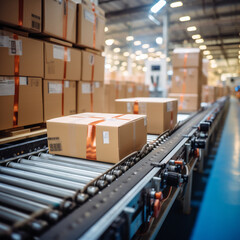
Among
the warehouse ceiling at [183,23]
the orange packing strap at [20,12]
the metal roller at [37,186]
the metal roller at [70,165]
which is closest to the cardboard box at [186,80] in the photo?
the warehouse ceiling at [183,23]

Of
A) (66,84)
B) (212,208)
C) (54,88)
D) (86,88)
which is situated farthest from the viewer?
(86,88)

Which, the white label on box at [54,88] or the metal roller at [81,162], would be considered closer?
the metal roller at [81,162]

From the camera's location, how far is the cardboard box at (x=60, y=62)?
2.23m

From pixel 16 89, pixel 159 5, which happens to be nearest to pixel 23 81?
pixel 16 89

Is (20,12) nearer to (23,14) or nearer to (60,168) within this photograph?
A: (23,14)

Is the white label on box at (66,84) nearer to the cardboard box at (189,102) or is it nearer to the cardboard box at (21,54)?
the cardboard box at (21,54)

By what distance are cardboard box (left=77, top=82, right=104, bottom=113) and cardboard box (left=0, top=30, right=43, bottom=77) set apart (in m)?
0.65

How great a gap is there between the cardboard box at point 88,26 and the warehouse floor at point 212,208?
2.23 m

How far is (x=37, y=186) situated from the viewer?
1.09m

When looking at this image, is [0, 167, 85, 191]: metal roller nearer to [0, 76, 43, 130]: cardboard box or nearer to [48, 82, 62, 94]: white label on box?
[0, 76, 43, 130]: cardboard box

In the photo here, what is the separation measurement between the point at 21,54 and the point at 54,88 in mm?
500

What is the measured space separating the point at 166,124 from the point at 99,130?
40.6 inches

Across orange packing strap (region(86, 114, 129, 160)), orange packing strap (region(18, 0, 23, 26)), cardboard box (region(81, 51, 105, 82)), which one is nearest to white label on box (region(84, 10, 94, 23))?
cardboard box (region(81, 51, 105, 82))

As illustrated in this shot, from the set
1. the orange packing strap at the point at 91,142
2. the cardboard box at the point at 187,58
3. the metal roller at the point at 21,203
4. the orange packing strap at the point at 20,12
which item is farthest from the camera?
the cardboard box at the point at 187,58
